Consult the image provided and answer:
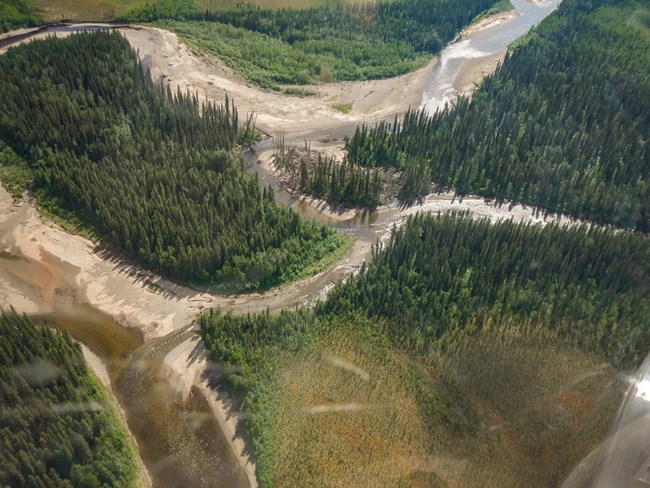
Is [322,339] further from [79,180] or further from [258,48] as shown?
[258,48]

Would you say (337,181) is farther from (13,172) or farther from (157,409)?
(13,172)

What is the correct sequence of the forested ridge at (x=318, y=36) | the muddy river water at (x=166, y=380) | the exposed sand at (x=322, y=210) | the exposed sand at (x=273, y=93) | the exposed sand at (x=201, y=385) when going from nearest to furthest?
the muddy river water at (x=166, y=380) < the exposed sand at (x=201, y=385) < the exposed sand at (x=322, y=210) < the exposed sand at (x=273, y=93) < the forested ridge at (x=318, y=36)

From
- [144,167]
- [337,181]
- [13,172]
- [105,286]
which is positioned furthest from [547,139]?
[13,172]

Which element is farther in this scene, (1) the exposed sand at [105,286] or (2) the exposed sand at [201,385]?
(1) the exposed sand at [105,286]

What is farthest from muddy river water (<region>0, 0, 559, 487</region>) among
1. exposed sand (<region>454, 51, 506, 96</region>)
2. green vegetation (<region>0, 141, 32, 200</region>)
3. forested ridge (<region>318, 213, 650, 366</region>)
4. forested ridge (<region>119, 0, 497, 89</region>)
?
exposed sand (<region>454, 51, 506, 96</region>)

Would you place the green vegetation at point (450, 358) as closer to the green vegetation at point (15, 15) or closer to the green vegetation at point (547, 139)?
the green vegetation at point (547, 139)

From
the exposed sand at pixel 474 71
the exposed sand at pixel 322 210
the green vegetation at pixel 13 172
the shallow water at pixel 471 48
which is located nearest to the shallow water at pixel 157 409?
the green vegetation at pixel 13 172
